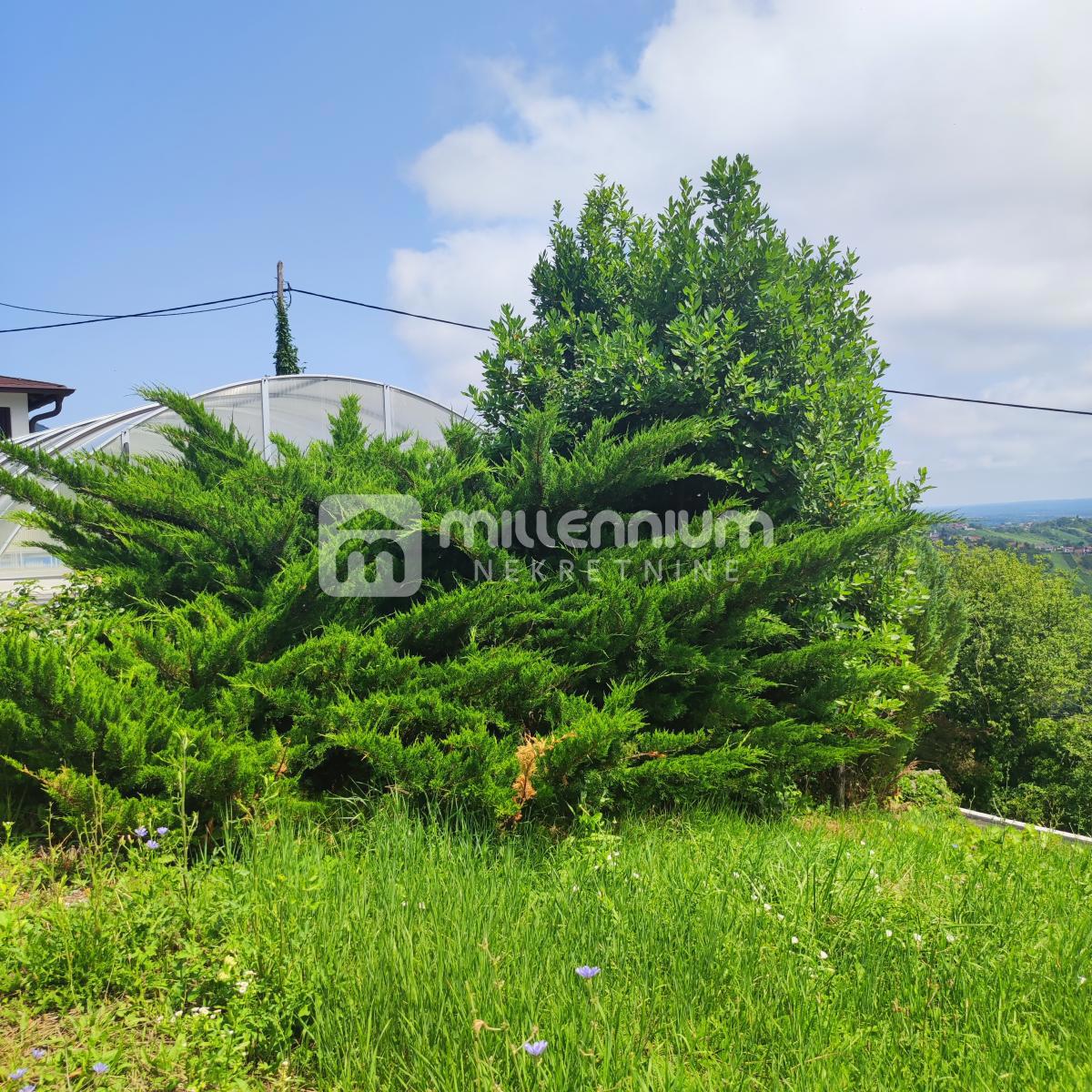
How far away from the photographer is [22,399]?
24.9 meters

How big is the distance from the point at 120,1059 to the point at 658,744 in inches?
98.1

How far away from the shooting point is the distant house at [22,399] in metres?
24.0

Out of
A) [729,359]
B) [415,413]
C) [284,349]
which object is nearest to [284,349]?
[284,349]

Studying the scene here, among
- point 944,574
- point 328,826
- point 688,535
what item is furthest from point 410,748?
point 944,574

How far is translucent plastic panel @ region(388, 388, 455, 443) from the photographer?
1397 cm

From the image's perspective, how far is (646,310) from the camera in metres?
5.99

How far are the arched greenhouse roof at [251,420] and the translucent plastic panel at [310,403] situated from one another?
0.02 metres

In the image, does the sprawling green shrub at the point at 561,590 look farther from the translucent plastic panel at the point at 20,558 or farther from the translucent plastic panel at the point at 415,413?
the translucent plastic panel at the point at 415,413

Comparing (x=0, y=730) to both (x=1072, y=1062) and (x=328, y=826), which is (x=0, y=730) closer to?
(x=328, y=826)

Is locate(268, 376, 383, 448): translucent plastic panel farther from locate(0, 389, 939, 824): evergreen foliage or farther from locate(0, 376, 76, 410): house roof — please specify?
locate(0, 376, 76, 410): house roof
